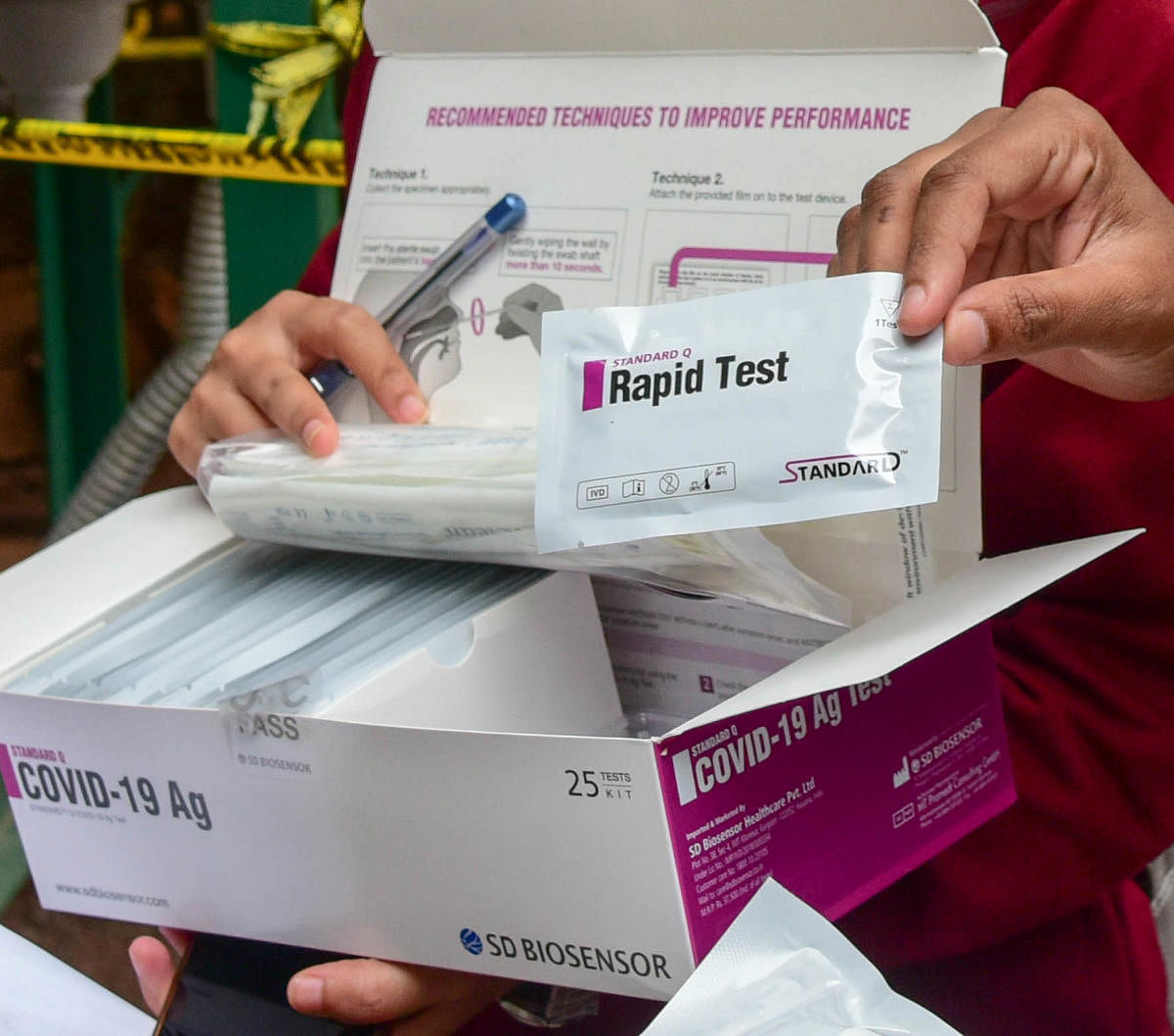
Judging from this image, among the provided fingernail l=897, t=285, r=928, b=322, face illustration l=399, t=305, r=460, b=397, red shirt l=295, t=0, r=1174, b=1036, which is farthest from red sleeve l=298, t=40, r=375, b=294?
fingernail l=897, t=285, r=928, b=322

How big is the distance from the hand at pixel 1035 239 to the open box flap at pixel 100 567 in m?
0.34

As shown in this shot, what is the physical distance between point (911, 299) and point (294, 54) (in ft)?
3.04

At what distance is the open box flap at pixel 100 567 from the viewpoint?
2.01 feet

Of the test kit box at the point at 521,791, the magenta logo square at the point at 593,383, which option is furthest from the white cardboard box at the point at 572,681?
the magenta logo square at the point at 593,383

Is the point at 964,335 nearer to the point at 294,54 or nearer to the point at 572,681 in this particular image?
the point at 572,681

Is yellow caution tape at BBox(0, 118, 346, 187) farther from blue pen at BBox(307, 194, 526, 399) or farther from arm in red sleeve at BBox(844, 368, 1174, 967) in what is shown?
arm in red sleeve at BBox(844, 368, 1174, 967)

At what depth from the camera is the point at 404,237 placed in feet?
2.40

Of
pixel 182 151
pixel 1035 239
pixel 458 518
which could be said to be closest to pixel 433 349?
pixel 458 518

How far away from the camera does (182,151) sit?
1195mm

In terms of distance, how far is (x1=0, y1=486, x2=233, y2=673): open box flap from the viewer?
61 cm

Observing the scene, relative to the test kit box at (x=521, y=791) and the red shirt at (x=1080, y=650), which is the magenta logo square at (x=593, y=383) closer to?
the test kit box at (x=521, y=791)

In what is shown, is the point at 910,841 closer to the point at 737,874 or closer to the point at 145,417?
the point at 737,874

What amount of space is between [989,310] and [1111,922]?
416mm

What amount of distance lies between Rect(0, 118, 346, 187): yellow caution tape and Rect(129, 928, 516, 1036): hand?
69 cm
